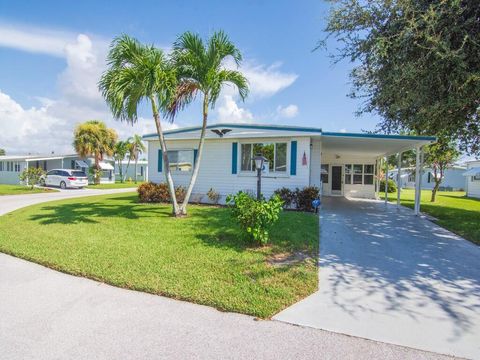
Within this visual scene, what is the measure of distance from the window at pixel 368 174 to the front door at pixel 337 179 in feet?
4.68

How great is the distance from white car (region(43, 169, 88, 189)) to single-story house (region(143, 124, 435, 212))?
1310 cm

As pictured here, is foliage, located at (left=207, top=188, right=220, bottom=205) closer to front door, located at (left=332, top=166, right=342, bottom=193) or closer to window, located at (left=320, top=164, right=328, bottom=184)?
window, located at (left=320, top=164, right=328, bottom=184)

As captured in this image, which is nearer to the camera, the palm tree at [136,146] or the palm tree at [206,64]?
the palm tree at [206,64]

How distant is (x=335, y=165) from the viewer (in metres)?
18.8

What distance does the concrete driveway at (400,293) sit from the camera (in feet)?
9.77

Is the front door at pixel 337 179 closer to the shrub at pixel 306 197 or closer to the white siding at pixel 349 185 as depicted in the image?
A: the white siding at pixel 349 185

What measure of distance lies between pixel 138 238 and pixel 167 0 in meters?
7.37

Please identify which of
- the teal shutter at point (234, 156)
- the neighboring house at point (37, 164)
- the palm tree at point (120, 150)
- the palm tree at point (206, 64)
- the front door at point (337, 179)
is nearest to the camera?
the palm tree at point (206, 64)

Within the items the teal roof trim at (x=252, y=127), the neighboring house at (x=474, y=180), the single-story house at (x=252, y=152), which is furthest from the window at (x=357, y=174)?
the neighboring house at (x=474, y=180)

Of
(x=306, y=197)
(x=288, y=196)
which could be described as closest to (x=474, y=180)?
(x=306, y=197)

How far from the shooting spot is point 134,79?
8.12m

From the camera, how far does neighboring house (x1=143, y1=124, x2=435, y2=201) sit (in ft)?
36.2

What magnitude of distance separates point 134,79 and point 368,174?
49.6 feet

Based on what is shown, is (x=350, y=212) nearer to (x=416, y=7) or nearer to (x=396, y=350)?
(x=416, y=7)
